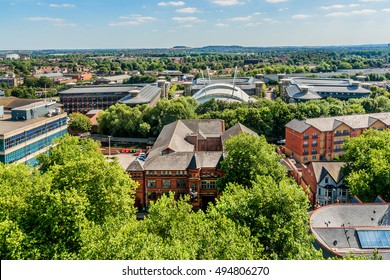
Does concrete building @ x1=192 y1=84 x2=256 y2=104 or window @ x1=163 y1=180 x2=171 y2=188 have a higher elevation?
concrete building @ x1=192 y1=84 x2=256 y2=104

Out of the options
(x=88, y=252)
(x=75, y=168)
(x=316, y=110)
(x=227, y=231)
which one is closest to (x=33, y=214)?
(x=75, y=168)

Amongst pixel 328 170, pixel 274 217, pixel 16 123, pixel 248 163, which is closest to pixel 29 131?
pixel 16 123

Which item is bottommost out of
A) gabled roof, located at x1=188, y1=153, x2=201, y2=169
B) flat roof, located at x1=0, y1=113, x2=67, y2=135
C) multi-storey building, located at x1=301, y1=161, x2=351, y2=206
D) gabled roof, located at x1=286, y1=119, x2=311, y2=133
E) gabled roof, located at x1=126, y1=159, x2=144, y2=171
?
multi-storey building, located at x1=301, y1=161, x2=351, y2=206

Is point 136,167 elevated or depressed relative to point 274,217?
depressed

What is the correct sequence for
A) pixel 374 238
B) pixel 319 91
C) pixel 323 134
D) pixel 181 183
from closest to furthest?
pixel 374 238
pixel 181 183
pixel 323 134
pixel 319 91

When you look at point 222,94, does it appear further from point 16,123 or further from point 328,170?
point 328,170

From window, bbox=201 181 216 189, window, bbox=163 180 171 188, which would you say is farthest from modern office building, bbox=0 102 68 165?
window, bbox=201 181 216 189

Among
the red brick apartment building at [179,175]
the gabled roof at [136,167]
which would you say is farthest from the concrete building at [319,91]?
the gabled roof at [136,167]

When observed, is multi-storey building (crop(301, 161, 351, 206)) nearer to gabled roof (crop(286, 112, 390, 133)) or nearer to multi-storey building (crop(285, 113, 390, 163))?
multi-storey building (crop(285, 113, 390, 163))
